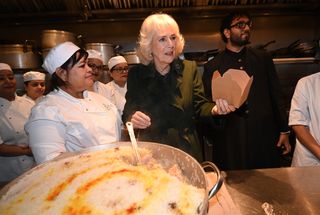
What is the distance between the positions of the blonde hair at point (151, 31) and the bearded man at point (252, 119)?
2.07 ft

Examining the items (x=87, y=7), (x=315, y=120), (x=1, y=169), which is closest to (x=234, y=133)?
(x=315, y=120)

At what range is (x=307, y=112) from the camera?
1.66m

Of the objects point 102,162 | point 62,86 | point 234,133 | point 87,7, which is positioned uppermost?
point 87,7

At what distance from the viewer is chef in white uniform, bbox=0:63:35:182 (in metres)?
2.32

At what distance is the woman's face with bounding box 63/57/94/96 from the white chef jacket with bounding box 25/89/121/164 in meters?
0.06

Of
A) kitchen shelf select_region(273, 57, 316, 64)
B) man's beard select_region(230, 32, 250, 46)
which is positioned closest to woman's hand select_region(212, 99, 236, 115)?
man's beard select_region(230, 32, 250, 46)

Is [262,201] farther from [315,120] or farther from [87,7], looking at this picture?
[87,7]

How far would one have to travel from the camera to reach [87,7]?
11.0 feet

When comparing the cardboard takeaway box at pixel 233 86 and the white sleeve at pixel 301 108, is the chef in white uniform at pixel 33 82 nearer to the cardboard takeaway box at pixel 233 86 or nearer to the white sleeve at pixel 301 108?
the cardboard takeaway box at pixel 233 86

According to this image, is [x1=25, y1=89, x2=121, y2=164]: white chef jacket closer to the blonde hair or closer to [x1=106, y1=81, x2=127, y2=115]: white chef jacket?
the blonde hair

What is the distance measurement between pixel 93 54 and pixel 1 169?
1504 millimetres

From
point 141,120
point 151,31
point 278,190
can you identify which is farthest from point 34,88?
point 278,190

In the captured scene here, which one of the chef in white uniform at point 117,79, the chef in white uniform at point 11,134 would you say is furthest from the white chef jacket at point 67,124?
the chef in white uniform at point 117,79

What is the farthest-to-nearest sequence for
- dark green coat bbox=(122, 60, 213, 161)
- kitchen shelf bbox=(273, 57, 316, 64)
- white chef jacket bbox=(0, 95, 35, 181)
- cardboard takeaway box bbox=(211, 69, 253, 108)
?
kitchen shelf bbox=(273, 57, 316, 64) < white chef jacket bbox=(0, 95, 35, 181) < dark green coat bbox=(122, 60, 213, 161) < cardboard takeaway box bbox=(211, 69, 253, 108)
